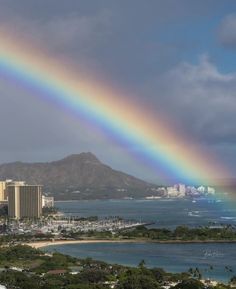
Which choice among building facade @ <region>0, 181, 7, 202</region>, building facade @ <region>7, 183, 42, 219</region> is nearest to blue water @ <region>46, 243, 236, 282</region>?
building facade @ <region>7, 183, 42, 219</region>

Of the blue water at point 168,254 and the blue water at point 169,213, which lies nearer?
the blue water at point 168,254

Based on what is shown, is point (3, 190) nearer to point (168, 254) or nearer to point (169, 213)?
point (169, 213)

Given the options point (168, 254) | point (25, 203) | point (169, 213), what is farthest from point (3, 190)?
point (168, 254)

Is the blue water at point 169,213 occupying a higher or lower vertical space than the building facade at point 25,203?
lower

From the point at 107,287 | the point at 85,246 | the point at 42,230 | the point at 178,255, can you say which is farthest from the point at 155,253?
the point at 42,230

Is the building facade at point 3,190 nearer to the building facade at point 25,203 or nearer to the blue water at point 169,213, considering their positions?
the blue water at point 169,213

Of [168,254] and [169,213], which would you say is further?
[169,213]

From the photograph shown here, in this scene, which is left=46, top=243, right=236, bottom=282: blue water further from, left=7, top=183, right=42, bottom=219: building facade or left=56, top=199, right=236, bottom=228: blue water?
left=7, top=183, right=42, bottom=219: building facade

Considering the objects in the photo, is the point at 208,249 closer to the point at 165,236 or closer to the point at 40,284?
the point at 165,236

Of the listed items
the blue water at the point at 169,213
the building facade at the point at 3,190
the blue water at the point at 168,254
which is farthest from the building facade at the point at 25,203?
the blue water at the point at 168,254

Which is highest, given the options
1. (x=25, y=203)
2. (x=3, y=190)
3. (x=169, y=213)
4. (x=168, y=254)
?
(x=3, y=190)
